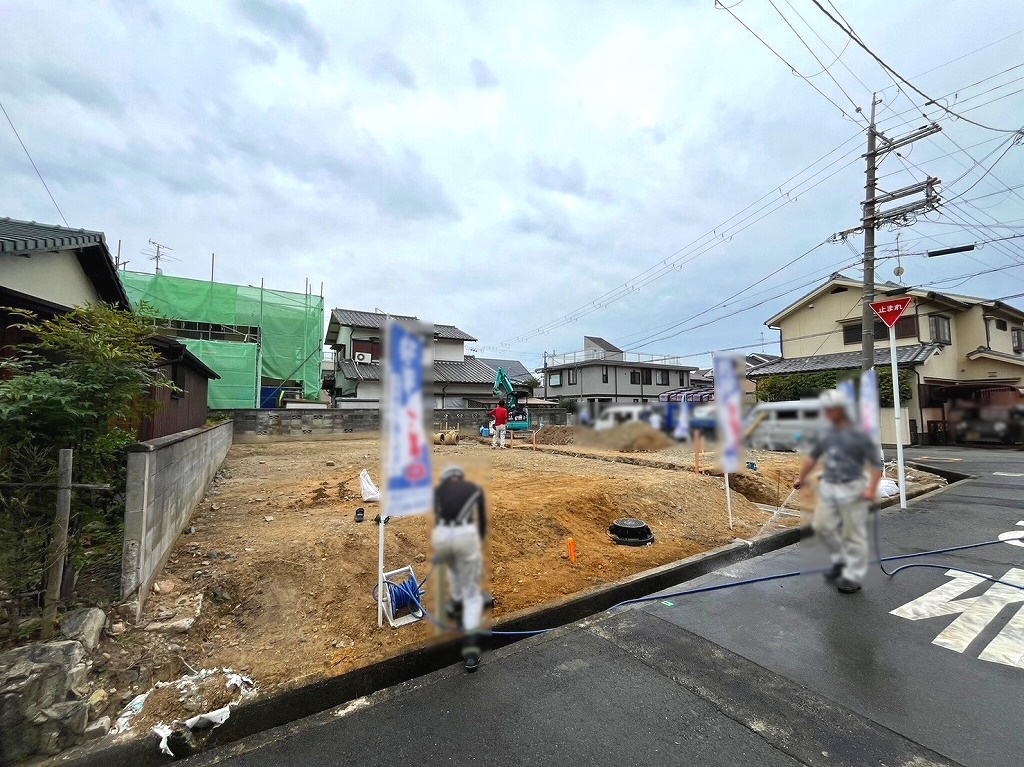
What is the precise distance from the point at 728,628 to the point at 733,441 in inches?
256

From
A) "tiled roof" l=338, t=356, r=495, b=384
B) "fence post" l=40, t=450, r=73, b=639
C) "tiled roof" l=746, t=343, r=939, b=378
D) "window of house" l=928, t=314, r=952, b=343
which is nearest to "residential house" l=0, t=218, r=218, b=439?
"fence post" l=40, t=450, r=73, b=639

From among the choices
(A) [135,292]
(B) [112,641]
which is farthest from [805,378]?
(A) [135,292]

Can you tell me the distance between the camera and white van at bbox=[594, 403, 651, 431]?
94cm

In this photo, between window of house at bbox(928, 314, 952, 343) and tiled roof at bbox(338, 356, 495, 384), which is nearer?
window of house at bbox(928, 314, 952, 343)

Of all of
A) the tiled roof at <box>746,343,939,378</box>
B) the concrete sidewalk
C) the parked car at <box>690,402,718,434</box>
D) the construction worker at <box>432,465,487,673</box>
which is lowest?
the concrete sidewalk

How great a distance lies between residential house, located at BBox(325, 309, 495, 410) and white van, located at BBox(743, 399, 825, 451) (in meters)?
1.09

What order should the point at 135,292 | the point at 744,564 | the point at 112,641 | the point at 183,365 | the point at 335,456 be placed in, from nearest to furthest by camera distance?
the point at 112,641
the point at 744,564
the point at 183,365
the point at 335,456
the point at 135,292

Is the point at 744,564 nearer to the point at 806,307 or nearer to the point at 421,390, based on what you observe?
the point at 806,307

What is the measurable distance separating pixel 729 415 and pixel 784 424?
12 centimetres

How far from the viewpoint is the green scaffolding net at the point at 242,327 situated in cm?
1588

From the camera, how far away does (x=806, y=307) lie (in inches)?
98.5

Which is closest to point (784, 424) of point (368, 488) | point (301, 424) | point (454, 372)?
point (368, 488)

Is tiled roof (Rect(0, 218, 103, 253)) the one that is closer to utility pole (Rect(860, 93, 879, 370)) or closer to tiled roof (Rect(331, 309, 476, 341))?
tiled roof (Rect(331, 309, 476, 341))

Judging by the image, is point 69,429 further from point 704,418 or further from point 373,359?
point 704,418
